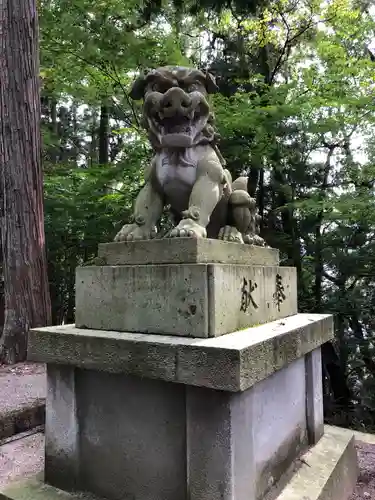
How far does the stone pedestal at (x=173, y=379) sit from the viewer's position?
6.15 feet

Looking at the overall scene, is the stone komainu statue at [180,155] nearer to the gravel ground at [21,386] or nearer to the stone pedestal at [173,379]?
the stone pedestal at [173,379]

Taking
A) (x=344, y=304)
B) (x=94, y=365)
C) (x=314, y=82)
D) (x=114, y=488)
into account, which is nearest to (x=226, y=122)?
(x=314, y=82)

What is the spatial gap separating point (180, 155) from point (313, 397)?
199cm

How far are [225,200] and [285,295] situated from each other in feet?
2.86

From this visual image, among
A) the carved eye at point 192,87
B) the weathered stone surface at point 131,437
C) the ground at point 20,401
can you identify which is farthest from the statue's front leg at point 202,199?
the ground at point 20,401

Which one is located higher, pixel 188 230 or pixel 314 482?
pixel 188 230

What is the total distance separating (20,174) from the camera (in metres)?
5.68

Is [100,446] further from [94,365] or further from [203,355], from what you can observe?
[203,355]

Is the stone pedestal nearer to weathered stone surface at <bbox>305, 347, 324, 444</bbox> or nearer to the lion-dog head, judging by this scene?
weathered stone surface at <bbox>305, 347, 324, 444</bbox>

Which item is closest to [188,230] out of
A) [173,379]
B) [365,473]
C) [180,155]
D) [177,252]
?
[177,252]

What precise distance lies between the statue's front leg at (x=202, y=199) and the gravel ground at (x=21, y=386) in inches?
97.1

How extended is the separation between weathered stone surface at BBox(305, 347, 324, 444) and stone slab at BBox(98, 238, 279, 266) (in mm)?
908

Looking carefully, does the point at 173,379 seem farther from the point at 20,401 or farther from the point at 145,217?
the point at 20,401

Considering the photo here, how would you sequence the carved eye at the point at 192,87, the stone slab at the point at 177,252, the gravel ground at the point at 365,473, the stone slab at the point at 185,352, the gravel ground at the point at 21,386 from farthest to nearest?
the gravel ground at the point at 21,386
the gravel ground at the point at 365,473
the carved eye at the point at 192,87
the stone slab at the point at 177,252
the stone slab at the point at 185,352
